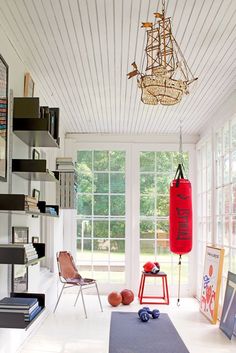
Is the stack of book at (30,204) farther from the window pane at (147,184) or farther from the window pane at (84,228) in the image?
the window pane at (147,184)

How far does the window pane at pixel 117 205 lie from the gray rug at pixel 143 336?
1.94 metres

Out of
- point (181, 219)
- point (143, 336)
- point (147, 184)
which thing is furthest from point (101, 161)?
point (143, 336)

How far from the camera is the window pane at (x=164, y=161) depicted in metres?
7.44

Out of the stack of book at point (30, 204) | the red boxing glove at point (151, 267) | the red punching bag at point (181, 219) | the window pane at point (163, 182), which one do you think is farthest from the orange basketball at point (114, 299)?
the stack of book at point (30, 204)

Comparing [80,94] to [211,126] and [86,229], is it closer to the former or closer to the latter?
[211,126]

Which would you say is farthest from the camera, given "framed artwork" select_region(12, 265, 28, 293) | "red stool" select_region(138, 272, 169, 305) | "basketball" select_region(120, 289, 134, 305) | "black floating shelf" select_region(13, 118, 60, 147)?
"red stool" select_region(138, 272, 169, 305)

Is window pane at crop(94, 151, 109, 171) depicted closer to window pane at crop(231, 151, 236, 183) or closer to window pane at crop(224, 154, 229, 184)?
window pane at crop(224, 154, 229, 184)

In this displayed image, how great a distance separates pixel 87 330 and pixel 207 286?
177cm

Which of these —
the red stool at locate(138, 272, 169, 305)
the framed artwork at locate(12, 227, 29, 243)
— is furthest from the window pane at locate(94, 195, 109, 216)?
the framed artwork at locate(12, 227, 29, 243)

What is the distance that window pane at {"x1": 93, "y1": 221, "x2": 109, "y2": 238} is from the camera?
7305mm

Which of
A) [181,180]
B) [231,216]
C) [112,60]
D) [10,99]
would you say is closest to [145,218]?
[181,180]

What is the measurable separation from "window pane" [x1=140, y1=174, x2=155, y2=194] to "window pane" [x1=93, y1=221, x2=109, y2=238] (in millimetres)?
808

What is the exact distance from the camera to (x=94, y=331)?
4.95 m

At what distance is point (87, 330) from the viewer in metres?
4.99
